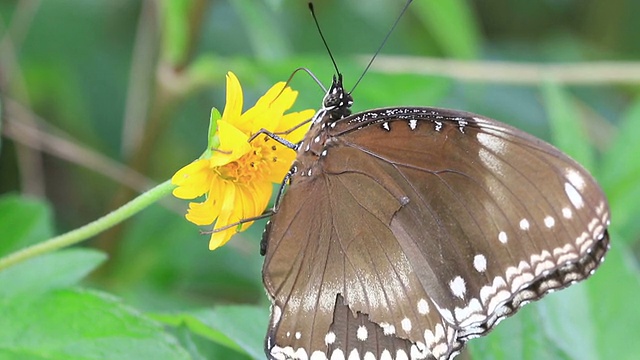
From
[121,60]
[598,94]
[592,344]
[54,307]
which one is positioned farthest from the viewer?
[598,94]

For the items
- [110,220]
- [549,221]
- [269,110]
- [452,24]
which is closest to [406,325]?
[549,221]

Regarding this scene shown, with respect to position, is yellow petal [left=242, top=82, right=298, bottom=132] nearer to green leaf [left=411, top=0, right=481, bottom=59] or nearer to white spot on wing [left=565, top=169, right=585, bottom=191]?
white spot on wing [left=565, top=169, right=585, bottom=191]

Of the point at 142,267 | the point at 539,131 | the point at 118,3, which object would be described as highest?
the point at 118,3

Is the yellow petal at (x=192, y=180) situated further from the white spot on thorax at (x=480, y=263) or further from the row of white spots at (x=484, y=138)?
the white spot on thorax at (x=480, y=263)

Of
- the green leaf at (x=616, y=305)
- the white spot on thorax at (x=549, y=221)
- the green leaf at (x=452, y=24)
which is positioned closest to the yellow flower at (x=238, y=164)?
the white spot on thorax at (x=549, y=221)

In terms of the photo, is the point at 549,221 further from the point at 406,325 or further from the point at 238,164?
the point at 238,164

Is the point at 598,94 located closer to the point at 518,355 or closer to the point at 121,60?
the point at 121,60

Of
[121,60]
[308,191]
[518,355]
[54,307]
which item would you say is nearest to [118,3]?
[121,60]
